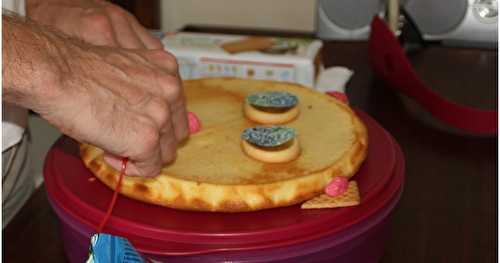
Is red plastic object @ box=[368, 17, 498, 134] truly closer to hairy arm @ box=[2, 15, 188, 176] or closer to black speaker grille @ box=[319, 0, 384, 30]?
black speaker grille @ box=[319, 0, 384, 30]

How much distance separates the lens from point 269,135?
657 mm

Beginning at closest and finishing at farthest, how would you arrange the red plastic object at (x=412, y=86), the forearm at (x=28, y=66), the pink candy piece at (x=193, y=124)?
the forearm at (x=28, y=66) < the pink candy piece at (x=193, y=124) < the red plastic object at (x=412, y=86)

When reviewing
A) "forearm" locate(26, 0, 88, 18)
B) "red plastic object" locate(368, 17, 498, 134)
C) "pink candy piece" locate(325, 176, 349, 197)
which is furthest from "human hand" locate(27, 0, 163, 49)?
"red plastic object" locate(368, 17, 498, 134)

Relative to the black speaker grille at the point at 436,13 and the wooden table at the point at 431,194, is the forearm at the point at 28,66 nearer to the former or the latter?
the wooden table at the point at 431,194

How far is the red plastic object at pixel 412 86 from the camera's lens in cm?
93

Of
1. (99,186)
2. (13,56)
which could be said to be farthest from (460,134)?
(13,56)

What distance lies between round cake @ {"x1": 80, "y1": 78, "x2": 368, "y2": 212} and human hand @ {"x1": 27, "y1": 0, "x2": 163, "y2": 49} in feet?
0.34

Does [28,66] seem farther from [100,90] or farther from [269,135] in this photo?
[269,135]

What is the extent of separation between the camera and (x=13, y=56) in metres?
0.49

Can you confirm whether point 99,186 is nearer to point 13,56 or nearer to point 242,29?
point 13,56

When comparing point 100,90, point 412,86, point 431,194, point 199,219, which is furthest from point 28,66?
point 412,86

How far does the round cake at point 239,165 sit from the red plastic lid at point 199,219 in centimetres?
1

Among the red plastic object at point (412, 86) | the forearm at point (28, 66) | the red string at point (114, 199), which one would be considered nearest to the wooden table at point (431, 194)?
the red plastic object at point (412, 86)

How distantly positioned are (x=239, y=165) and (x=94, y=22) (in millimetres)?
229
